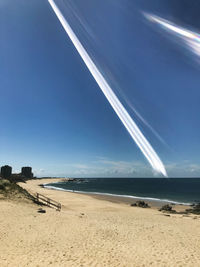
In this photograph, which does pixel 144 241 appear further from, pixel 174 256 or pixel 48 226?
pixel 48 226

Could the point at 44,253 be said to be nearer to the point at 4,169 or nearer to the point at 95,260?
the point at 95,260

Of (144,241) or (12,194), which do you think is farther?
(12,194)

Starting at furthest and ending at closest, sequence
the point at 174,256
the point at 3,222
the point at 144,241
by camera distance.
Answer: the point at 3,222 → the point at 144,241 → the point at 174,256

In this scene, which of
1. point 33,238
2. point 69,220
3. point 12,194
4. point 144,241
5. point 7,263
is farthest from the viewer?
point 12,194

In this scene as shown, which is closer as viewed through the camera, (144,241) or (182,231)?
(144,241)

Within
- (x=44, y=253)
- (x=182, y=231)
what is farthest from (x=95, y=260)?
(x=182, y=231)

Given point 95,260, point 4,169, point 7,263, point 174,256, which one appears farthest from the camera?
point 4,169

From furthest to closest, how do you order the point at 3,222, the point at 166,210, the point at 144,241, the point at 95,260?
the point at 166,210
the point at 3,222
the point at 144,241
the point at 95,260

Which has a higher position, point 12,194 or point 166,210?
point 12,194

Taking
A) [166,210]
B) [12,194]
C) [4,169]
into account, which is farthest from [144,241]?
[4,169]
